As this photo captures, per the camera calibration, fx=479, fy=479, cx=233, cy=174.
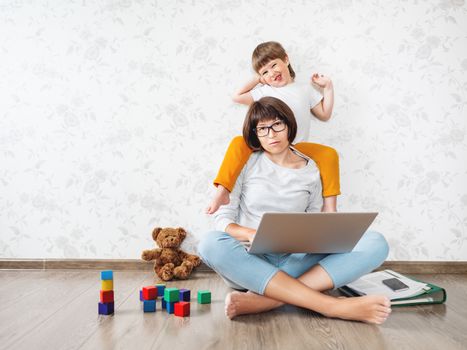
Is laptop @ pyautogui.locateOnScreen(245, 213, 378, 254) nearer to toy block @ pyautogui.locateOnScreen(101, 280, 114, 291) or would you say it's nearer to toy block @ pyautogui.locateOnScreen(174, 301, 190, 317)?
toy block @ pyautogui.locateOnScreen(174, 301, 190, 317)

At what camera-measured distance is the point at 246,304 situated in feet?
4.74

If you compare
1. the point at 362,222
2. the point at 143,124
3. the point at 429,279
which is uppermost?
the point at 143,124

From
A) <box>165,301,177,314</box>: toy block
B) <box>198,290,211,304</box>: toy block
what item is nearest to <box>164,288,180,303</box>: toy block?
<box>165,301,177,314</box>: toy block

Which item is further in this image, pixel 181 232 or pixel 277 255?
pixel 181 232

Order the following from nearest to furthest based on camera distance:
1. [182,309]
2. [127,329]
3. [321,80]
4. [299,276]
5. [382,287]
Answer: [127,329] < [182,309] < [299,276] < [382,287] < [321,80]

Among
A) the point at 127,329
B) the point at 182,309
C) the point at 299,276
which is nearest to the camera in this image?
the point at 127,329

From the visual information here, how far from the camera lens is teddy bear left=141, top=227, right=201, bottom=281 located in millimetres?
2084

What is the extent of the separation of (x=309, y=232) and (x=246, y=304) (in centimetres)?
29

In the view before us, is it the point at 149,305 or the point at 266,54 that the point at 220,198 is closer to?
the point at 149,305

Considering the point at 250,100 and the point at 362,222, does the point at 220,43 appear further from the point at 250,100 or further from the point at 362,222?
the point at 362,222

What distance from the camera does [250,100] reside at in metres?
2.19

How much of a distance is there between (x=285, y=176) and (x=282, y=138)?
15 cm

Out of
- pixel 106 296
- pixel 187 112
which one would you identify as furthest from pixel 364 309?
pixel 187 112

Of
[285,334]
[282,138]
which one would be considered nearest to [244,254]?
[285,334]
